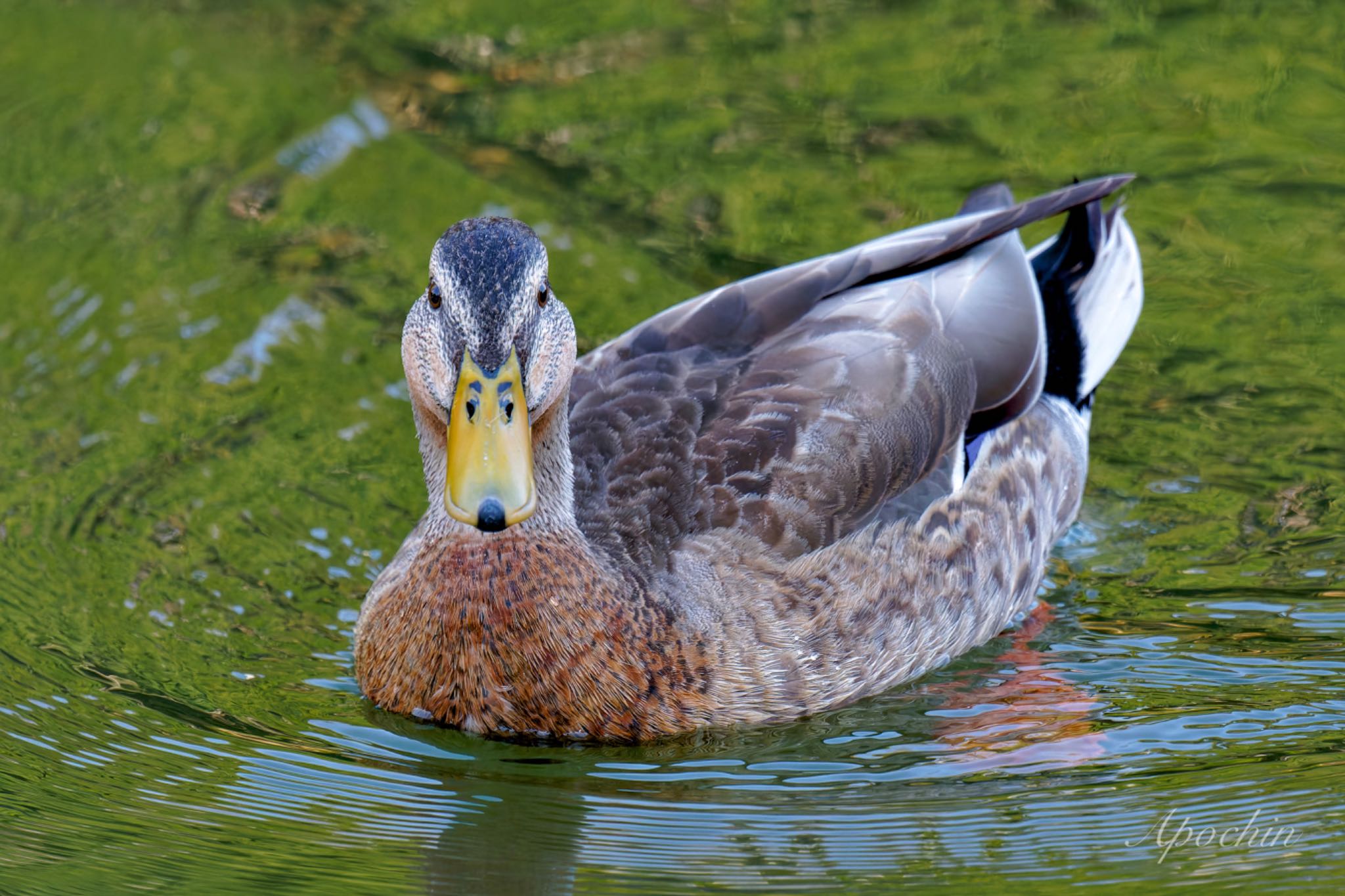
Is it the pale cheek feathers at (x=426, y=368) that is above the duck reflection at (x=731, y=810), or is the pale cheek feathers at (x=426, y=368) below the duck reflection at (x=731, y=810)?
above

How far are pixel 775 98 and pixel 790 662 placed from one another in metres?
5.90

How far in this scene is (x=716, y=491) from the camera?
21.7 feet

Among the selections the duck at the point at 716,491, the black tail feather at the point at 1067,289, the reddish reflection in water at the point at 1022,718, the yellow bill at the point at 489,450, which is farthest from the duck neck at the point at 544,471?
the black tail feather at the point at 1067,289

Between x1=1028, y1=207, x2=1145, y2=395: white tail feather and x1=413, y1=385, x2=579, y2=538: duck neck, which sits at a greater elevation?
x1=1028, y1=207, x2=1145, y2=395: white tail feather

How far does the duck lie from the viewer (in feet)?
19.4

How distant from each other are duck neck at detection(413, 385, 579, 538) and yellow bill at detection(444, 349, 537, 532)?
0.52m

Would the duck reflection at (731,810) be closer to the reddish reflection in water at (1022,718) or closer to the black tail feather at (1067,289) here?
the reddish reflection in water at (1022,718)

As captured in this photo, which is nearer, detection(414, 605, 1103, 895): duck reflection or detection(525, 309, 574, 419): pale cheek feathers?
detection(414, 605, 1103, 895): duck reflection

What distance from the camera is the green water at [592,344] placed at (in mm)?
5879

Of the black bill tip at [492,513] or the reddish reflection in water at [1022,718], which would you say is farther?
the reddish reflection in water at [1022,718]

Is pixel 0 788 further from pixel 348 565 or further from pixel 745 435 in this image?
pixel 745 435

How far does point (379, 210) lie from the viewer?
34.1 ft
